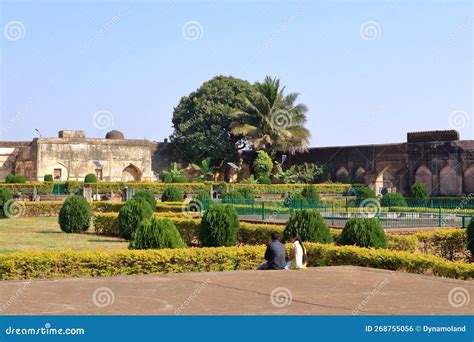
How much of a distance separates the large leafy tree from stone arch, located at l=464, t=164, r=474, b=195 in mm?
14366

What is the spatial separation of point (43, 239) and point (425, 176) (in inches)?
847

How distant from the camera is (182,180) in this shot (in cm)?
3450

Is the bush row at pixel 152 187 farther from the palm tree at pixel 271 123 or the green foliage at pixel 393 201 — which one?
the green foliage at pixel 393 201

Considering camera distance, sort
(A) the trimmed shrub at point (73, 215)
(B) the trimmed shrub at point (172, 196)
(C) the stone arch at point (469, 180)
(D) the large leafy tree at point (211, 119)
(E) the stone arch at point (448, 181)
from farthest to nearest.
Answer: (D) the large leafy tree at point (211, 119)
(E) the stone arch at point (448, 181)
(C) the stone arch at point (469, 180)
(B) the trimmed shrub at point (172, 196)
(A) the trimmed shrub at point (73, 215)

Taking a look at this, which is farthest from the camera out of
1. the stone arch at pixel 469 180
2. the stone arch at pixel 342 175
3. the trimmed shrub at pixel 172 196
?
the stone arch at pixel 342 175

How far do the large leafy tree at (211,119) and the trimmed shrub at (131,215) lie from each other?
24.0 meters

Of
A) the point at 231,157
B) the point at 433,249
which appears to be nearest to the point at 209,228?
the point at 433,249

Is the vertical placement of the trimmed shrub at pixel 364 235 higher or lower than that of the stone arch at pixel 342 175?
lower

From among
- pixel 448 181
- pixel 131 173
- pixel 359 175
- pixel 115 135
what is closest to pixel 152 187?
pixel 131 173

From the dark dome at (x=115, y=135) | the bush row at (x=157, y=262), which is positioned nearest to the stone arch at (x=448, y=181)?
the dark dome at (x=115, y=135)

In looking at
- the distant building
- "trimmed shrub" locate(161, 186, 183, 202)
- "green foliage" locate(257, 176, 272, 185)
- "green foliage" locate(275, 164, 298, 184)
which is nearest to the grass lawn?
"trimmed shrub" locate(161, 186, 183, 202)

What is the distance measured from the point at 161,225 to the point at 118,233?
22.3ft

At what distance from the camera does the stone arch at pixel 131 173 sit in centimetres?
4019
